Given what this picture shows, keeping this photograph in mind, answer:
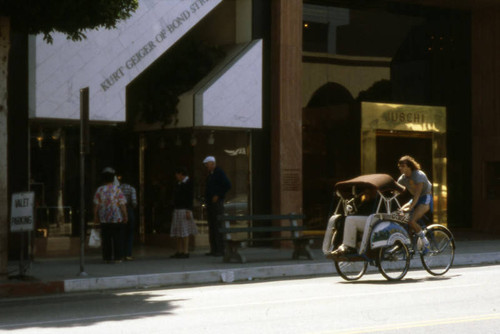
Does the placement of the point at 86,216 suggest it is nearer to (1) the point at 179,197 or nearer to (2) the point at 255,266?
(1) the point at 179,197

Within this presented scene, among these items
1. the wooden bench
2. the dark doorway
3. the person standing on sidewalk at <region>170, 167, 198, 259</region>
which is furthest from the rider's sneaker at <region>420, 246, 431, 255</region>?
the dark doorway

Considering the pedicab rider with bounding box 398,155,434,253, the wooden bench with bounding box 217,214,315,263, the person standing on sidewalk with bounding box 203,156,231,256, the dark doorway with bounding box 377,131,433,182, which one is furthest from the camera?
the dark doorway with bounding box 377,131,433,182

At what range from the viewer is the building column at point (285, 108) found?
65.4 ft

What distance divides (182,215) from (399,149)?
28.9 feet

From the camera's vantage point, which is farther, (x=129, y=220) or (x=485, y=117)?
(x=485, y=117)

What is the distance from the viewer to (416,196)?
1436 cm

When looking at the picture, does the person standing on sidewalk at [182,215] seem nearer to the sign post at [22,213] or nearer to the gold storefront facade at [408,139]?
the sign post at [22,213]

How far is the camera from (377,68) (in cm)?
2409

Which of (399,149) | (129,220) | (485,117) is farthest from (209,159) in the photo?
(485,117)

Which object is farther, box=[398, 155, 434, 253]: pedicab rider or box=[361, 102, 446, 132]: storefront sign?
box=[361, 102, 446, 132]: storefront sign

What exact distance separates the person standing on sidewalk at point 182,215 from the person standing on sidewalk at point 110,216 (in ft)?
3.98

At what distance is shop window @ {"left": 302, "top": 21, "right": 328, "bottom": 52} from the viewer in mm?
22547

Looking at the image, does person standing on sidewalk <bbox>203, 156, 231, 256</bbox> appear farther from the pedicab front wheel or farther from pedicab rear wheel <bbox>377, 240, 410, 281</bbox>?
pedicab rear wheel <bbox>377, 240, 410, 281</bbox>

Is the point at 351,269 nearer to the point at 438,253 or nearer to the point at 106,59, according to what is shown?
the point at 438,253
